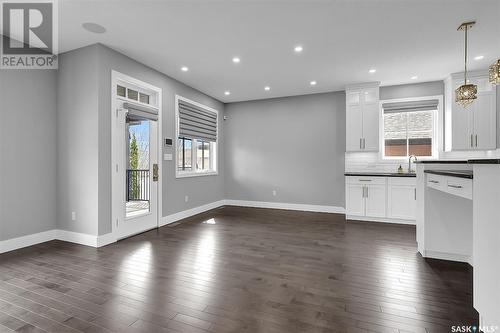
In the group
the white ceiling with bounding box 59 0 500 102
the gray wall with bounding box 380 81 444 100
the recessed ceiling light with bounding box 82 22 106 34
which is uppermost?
the white ceiling with bounding box 59 0 500 102

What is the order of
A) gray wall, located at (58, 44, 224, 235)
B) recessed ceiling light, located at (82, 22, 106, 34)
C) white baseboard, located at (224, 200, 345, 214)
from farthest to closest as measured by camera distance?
white baseboard, located at (224, 200, 345, 214) → gray wall, located at (58, 44, 224, 235) → recessed ceiling light, located at (82, 22, 106, 34)

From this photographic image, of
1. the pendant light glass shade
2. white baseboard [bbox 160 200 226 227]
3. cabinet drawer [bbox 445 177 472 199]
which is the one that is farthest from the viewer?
white baseboard [bbox 160 200 226 227]

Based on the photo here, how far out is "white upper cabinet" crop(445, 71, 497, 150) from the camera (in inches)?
186

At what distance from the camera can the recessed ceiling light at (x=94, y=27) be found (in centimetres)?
311

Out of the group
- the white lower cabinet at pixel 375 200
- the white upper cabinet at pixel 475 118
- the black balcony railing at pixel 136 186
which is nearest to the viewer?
the white upper cabinet at pixel 475 118

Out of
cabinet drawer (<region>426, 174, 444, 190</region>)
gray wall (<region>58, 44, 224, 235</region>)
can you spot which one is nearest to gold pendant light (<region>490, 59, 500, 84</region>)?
cabinet drawer (<region>426, 174, 444, 190</region>)

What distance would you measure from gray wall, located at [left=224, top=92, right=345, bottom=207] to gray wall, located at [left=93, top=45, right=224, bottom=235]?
1.74 ft

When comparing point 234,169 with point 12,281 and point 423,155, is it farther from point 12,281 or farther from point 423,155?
point 12,281

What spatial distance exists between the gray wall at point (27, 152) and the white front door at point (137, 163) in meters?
1.07

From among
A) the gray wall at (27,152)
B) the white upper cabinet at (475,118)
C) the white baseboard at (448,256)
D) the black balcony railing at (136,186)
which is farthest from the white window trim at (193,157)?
the white upper cabinet at (475,118)

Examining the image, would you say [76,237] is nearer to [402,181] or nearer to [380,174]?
[380,174]

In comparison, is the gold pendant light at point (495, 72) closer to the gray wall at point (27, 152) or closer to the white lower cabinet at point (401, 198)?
the white lower cabinet at point (401, 198)

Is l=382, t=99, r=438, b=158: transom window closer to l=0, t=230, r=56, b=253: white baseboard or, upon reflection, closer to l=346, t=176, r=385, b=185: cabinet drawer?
l=346, t=176, r=385, b=185: cabinet drawer

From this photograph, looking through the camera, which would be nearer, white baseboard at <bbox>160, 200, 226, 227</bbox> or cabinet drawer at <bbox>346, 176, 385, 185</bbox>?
white baseboard at <bbox>160, 200, 226, 227</bbox>
